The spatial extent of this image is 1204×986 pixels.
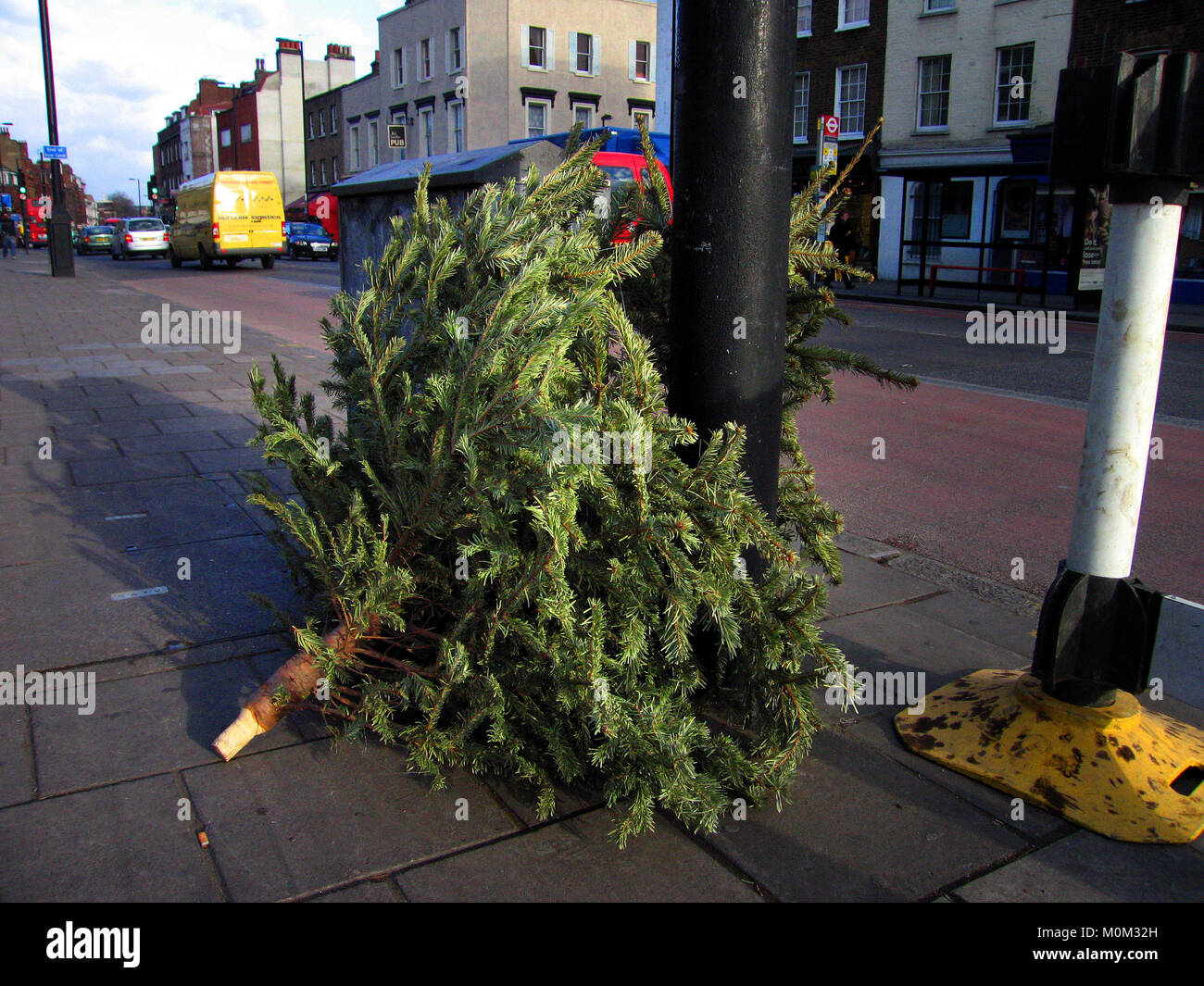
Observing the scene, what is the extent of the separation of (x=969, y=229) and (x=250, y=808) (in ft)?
93.0

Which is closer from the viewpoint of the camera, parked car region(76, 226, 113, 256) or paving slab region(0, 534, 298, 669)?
paving slab region(0, 534, 298, 669)

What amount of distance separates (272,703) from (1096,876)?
2240mm

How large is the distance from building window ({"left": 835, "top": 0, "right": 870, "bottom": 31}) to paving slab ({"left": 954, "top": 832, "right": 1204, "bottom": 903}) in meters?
31.5

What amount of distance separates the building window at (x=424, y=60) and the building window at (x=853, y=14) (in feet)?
76.7

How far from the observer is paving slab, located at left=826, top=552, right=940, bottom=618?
13.2 ft

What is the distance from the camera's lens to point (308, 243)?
43844mm

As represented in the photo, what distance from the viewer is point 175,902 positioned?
2.22 metres

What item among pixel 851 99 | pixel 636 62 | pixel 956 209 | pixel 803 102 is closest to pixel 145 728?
pixel 956 209

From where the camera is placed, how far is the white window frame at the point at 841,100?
29750mm
